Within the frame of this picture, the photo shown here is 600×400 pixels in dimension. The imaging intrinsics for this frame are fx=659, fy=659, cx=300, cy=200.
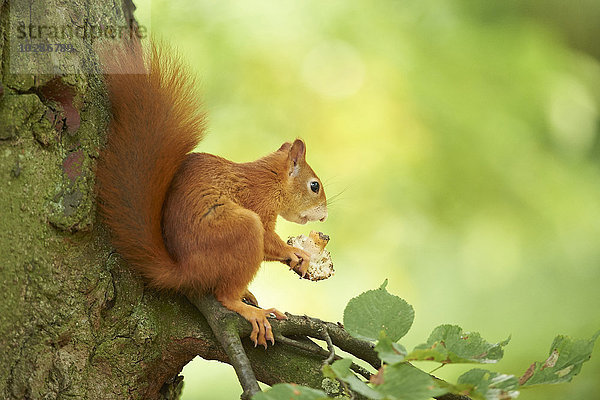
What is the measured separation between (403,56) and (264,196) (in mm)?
1522

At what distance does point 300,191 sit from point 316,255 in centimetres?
21

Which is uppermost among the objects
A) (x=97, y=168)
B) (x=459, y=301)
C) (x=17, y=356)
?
(x=459, y=301)

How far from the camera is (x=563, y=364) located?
87 centimetres

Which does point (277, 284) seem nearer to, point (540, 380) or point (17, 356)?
point (17, 356)

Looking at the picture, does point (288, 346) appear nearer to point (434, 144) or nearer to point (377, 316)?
point (377, 316)

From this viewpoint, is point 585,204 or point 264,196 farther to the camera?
point 585,204

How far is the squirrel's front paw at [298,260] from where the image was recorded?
1510 millimetres

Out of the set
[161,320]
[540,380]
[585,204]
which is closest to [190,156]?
[161,320]

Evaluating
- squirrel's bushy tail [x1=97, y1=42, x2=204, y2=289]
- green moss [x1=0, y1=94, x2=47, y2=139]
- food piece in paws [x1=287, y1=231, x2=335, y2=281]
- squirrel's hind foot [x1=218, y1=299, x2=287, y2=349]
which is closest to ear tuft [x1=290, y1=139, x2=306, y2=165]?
food piece in paws [x1=287, y1=231, x2=335, y2=281]

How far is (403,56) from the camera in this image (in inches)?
111

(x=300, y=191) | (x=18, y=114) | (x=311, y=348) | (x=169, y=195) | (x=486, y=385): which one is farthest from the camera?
(x=300, y=191)

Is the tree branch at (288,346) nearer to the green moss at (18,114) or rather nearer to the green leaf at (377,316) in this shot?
the green leaf at (377,316)

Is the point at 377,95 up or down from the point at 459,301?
up

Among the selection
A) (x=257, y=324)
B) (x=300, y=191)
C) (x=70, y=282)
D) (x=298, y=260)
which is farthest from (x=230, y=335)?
(x=300, y=191)
